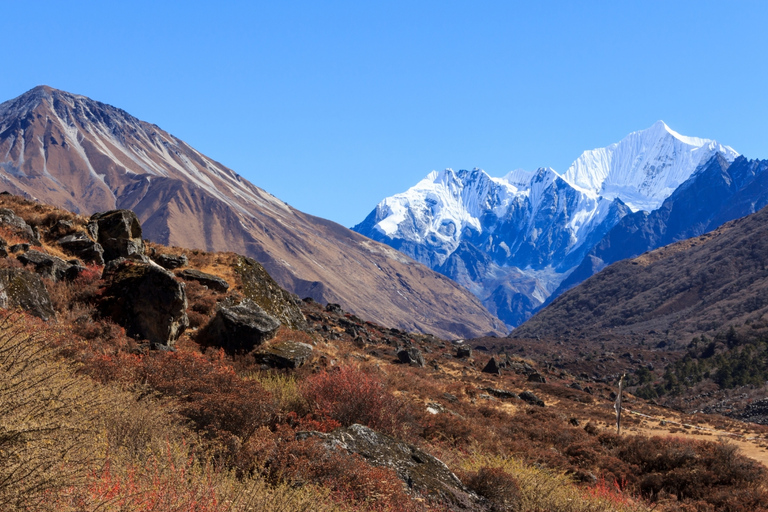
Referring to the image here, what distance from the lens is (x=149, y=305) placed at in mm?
13852

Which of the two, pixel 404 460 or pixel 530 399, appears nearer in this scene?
pixel 404 460

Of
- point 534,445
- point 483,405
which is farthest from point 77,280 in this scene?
point 483,405

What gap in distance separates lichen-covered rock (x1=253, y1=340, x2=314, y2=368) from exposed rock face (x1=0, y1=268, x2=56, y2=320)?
4.97m

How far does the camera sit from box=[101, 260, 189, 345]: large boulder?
13.6 metres

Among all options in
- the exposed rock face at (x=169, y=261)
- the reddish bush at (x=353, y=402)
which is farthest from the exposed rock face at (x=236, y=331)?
the exposed rock face at (x=169, y=261)

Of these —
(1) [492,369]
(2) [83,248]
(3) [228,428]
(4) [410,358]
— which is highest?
(1) [492,369]

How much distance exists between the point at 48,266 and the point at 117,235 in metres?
5.42

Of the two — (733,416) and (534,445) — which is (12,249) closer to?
(534,445)

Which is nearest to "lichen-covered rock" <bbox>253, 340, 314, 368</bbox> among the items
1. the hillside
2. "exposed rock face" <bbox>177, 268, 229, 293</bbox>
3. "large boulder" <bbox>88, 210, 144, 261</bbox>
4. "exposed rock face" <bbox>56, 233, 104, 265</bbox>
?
the hillside

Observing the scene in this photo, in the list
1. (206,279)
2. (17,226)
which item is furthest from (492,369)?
(17,226)

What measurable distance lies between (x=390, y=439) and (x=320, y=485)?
2.12 meters

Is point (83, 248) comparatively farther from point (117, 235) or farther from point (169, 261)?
point (169, 261)

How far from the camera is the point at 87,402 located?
5.89 meters

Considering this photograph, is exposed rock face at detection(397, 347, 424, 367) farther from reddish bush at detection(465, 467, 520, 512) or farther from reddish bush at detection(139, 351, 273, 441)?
reddish bush at detection(465, 467, 520, 512)
